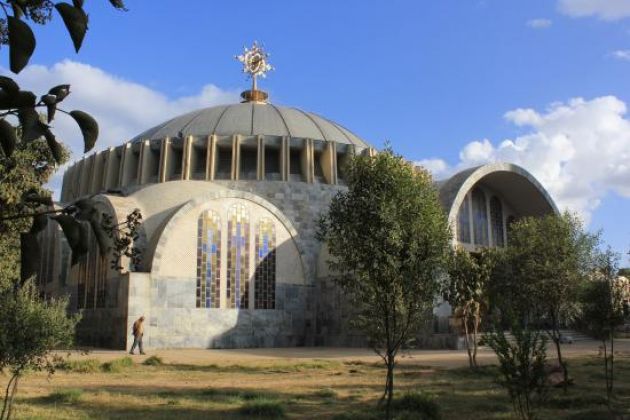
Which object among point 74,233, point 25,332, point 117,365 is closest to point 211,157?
point 117,365

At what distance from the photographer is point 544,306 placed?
20.2 m

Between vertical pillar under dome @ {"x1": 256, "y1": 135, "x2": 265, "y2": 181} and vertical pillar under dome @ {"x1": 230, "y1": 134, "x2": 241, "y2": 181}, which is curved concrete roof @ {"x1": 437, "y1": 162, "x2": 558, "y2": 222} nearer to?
vertical pillar under dome @ {"x1": 256, "y1": 135, "x2": 265, "y2": 181}

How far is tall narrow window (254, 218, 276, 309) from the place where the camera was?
105 feet

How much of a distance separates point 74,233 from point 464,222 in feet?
134

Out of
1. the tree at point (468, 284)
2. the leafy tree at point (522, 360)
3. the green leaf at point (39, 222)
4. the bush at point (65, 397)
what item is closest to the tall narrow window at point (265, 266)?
the tree at point (468, 284)

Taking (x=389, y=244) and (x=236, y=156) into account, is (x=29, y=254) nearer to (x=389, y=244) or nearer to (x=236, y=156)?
(x=389, y=244)

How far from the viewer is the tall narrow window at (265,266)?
31859mm

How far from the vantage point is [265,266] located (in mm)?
32500

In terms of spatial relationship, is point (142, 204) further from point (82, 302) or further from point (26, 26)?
point (26, 26)

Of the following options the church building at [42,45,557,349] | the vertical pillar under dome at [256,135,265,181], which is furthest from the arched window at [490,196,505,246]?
the vertical pillar under dome at [256,135,265,181]

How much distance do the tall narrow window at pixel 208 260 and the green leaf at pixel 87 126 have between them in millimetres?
27430

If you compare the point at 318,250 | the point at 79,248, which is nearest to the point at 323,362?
the point at 318,250

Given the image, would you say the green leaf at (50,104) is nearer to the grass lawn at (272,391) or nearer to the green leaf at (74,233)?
the green leaf at (74,233)

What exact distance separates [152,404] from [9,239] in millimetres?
12077
